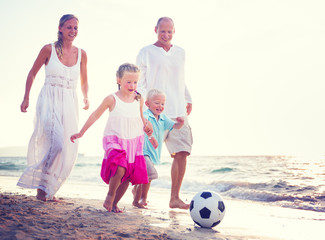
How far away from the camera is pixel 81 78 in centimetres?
519

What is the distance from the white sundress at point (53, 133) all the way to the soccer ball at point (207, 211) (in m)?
1.78

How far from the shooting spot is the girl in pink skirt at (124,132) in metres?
4.07

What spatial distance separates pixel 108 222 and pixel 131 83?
1.57m

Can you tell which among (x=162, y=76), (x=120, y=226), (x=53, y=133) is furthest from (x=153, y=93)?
(x=120, y=226)

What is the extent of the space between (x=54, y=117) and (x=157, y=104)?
1295mm

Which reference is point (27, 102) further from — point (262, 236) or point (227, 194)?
point (227, 194)

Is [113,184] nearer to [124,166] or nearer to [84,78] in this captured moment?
[124,166]

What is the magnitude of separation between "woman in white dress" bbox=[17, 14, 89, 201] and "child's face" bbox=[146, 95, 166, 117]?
3.26ft

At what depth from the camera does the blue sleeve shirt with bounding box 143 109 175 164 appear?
485cm

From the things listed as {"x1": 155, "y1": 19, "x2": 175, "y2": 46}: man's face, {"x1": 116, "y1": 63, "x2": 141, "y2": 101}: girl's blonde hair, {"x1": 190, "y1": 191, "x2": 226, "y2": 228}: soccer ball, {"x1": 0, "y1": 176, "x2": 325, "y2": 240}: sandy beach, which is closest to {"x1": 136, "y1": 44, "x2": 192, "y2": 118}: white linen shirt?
{"x1": 155, "y1": 19, "x2": 175, "y2": 46}: man's face

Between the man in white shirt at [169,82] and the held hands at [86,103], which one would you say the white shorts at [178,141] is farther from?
the held hands at [86,103]

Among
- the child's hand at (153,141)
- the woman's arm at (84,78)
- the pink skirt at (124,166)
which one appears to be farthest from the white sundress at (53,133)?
the child's hand at (153,141)

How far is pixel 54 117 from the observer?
469cm

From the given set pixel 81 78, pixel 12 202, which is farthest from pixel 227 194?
pixel 12 202
